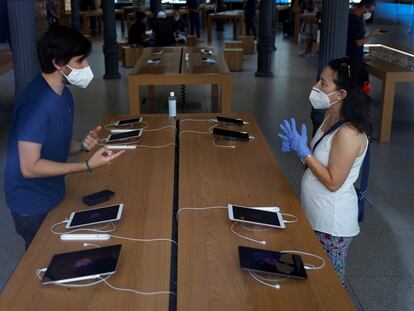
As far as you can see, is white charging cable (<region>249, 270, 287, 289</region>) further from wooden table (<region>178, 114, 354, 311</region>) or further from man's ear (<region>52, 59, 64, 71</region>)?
man's ear (<region>52, 59, 64, 71</region>)

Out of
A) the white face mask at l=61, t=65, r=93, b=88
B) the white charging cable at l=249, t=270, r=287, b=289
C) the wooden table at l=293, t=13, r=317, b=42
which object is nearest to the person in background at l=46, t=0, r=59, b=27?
the wooden table at l=293, t=13, r=317, b=42

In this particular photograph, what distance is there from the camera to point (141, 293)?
6.56ft

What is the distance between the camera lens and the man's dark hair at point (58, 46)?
255 centimetres

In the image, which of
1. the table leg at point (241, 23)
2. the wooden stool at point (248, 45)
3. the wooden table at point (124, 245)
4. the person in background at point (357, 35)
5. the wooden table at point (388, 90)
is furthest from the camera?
the table leg at point (241, 23)

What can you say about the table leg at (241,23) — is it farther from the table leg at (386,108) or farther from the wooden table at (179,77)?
the table leg at (386,108)

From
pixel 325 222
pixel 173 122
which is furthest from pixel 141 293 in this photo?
pixel 173 122

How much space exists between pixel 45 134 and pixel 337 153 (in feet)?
4.47

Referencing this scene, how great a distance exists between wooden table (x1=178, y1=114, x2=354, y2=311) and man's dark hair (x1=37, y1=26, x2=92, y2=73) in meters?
0.90

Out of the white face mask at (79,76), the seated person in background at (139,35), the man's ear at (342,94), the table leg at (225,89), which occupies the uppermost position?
the white face mask at (79,76)

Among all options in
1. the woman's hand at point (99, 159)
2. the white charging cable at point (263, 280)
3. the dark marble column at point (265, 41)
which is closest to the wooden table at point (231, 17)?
the dark marble column at point (265, 41)

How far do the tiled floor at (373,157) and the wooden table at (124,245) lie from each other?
1.08 metres

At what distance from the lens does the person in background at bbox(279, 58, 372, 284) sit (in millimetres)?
2639

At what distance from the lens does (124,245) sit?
236 centimetres

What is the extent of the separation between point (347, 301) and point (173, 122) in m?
2.63
